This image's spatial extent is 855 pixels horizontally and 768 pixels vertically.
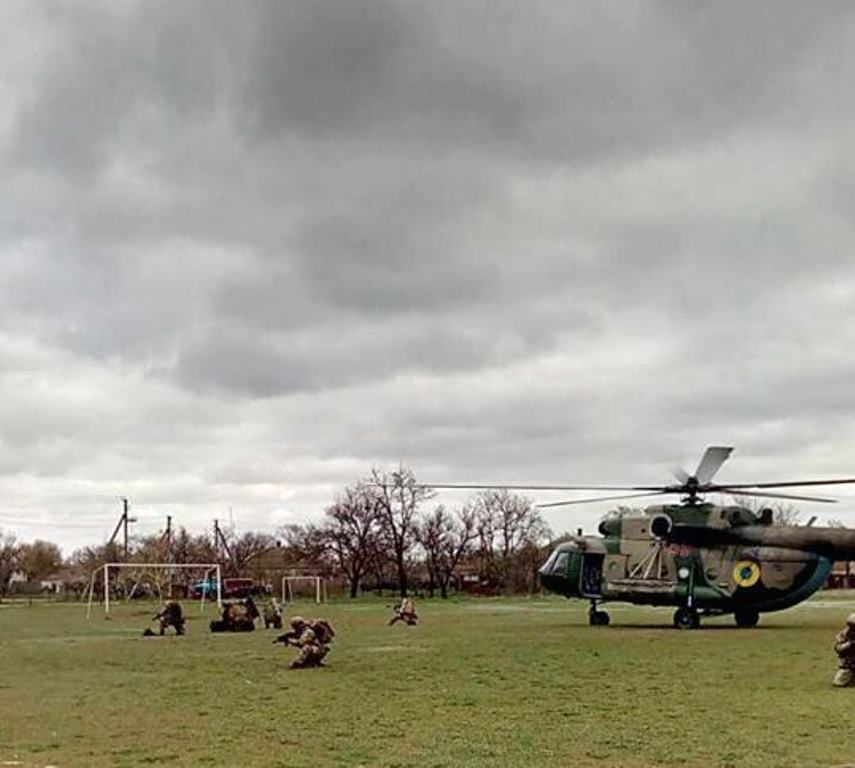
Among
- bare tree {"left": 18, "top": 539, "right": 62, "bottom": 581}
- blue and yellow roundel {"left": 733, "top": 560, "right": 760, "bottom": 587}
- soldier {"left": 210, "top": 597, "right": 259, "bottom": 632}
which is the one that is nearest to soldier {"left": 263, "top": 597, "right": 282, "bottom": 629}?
soldier {"left": 210, "top": 597, "right": 259, "bottom": 632}

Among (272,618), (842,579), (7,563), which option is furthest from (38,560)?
(272,618)

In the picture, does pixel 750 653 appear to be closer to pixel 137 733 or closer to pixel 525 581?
pixel 137 733

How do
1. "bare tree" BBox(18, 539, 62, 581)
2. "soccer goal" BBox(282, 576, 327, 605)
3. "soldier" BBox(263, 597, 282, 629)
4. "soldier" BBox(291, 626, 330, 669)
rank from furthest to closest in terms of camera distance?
"bare tree" BBox(18, 539, 62, 581) → "soccer goal" BBox(282, 576, 327, 605) → "soldier" BBox(263, 597, 282, 629) → "soldier" BBox(291, 626, 330, 669)

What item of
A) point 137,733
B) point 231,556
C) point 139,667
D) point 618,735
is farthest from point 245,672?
point 231,556

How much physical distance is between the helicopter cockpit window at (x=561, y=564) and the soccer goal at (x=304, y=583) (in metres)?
37.3

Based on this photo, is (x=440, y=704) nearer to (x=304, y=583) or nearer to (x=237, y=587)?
(x=237, y=587)

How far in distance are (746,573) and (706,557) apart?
1.17 m

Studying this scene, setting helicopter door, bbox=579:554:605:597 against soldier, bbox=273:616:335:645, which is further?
helicopter door, bbox=579:554:605:597

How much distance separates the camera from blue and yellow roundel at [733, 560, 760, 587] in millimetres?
33075

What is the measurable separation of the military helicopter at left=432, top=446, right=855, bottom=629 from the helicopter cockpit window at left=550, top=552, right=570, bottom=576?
48 centimetres

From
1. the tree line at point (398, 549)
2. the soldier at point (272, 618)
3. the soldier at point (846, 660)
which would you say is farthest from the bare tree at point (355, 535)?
the soldier at point (846, 660)

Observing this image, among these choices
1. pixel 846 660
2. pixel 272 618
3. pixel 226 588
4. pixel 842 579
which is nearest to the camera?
pixel 846 660

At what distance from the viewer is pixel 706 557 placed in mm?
33750

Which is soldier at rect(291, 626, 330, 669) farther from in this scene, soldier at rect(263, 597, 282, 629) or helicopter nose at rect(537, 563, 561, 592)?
soldier at rect(263, 597, 282, 629)
